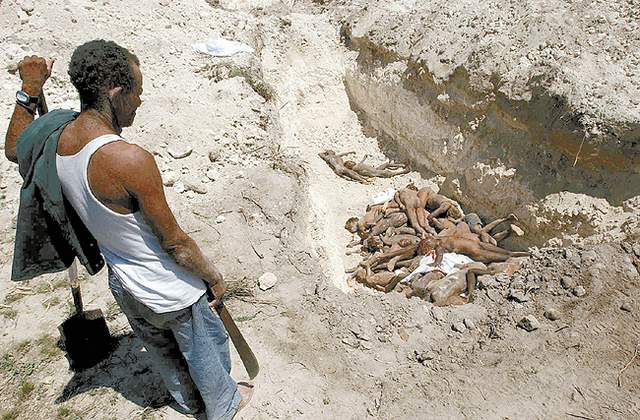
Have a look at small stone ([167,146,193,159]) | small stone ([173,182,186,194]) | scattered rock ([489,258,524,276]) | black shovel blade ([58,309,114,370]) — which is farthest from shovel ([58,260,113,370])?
scattered rock ([489,258,524,276])

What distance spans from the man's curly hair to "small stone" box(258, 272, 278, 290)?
3533mm

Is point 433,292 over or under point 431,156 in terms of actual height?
under

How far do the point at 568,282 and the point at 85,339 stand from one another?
5670 millimetres

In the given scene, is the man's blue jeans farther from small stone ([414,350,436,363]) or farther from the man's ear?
small stone ([414,350,436,363])

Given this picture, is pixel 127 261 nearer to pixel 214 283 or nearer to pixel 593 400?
pixel 214 283

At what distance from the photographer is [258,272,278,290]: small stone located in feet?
19.8

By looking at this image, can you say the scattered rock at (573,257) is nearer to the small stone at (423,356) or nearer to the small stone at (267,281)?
the small stone at (423,356)

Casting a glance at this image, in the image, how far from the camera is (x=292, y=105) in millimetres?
10906

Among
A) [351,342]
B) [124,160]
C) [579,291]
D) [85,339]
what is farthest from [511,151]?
[124,160]

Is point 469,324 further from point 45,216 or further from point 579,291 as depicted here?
point 45,216

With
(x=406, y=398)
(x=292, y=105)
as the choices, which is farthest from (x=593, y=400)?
(x=292, y=105)

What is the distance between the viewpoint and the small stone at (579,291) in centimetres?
616

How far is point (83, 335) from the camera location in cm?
474

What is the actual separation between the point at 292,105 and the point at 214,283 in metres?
7.97
